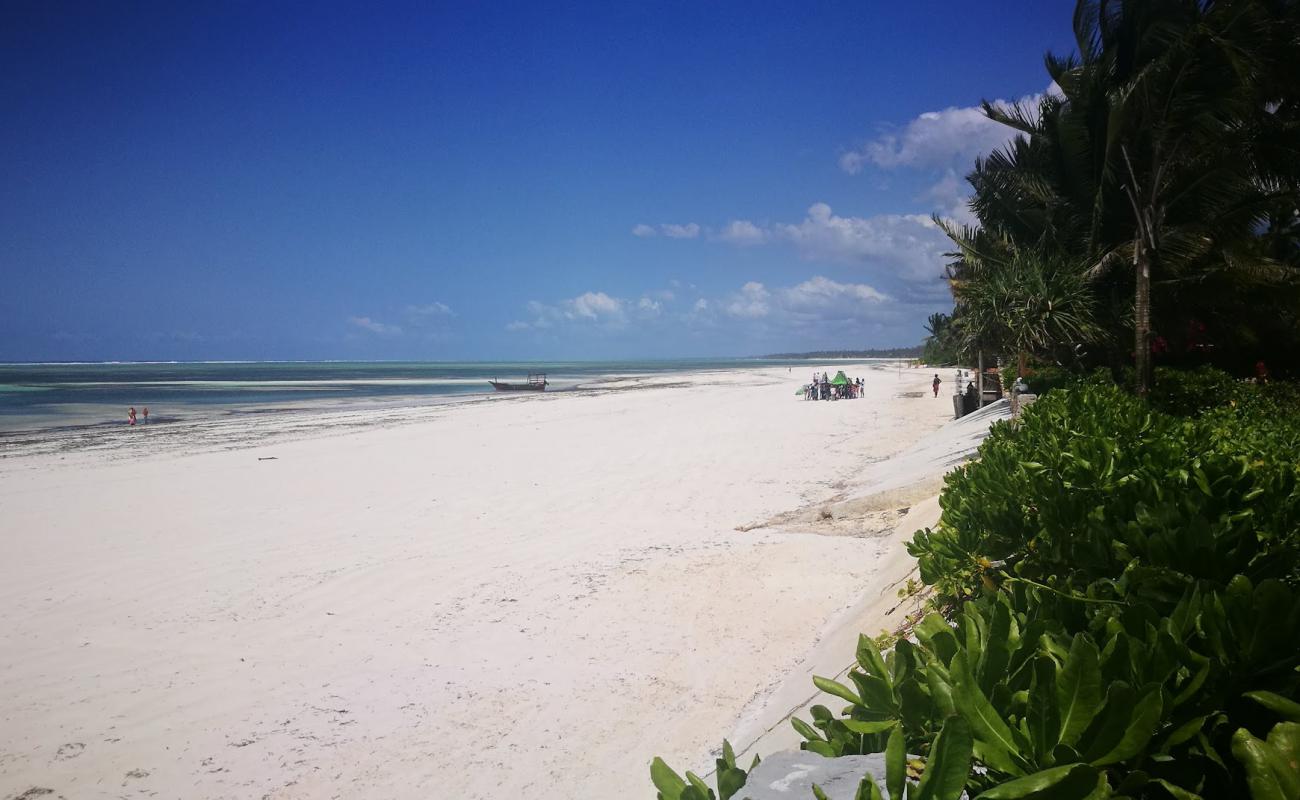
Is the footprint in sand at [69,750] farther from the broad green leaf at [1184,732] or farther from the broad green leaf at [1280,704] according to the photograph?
the broad green leaf at [1280,704]

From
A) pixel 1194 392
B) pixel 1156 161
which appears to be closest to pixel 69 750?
pixel 1194 392

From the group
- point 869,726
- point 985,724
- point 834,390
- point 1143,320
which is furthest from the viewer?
point 834,390

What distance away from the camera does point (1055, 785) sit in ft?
3.34

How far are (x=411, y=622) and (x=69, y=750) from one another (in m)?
2.35

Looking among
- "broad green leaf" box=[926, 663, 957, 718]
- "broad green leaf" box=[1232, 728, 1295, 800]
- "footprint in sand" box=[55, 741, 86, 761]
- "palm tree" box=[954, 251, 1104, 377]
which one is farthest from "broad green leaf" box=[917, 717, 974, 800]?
"palm tree" box=[954, 251, 1104, 377]

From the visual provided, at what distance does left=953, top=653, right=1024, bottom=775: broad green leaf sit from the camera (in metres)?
1.10

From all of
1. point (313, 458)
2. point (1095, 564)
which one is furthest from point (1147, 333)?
point (313, 458)

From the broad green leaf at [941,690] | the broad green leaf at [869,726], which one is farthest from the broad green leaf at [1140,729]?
the broad green leaf at [869,726]

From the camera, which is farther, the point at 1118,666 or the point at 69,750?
the point at 69,750

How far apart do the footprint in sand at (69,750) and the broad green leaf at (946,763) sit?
5343mm

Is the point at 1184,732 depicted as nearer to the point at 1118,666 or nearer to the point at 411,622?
the point at 1118,666

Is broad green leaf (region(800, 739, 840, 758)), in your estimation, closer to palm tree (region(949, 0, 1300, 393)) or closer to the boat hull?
palm tree (region(949, 0, 1300, 393))

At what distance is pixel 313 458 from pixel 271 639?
1165cm

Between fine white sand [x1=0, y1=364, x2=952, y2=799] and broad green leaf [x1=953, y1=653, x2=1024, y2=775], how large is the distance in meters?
2.87
